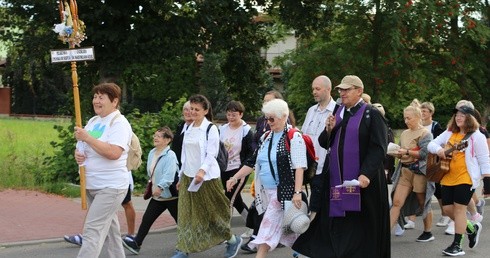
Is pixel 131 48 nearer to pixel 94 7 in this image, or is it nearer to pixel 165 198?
pixel 94 7

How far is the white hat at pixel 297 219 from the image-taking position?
7457mm

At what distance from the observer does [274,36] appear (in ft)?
81.3

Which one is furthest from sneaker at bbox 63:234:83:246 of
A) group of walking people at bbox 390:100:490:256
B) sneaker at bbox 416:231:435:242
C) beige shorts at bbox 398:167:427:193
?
sneaker at bbox 416:231:435:242

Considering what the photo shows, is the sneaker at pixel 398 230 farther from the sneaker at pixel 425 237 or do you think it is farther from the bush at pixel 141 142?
the bush at pixel 141 142

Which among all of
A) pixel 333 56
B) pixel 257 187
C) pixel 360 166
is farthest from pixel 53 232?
pixel 333 56

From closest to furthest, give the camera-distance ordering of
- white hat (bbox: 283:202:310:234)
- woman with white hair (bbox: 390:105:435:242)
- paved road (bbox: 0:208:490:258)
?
white hat (bbox: 283:202:310:234) → paved road (bbox: 0:208:490:258) → woman with white hair (bbox: 390:105:435:242)

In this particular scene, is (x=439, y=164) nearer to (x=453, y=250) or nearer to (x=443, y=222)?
(x=453, y=250)

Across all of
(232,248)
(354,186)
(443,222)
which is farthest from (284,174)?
(443,222)

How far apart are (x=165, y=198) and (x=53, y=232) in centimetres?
234

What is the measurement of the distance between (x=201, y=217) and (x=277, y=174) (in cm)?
127

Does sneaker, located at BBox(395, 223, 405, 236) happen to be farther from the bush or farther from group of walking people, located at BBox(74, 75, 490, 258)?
the bush

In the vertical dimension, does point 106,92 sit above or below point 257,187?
above

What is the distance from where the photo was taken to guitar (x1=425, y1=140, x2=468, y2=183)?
9.32m

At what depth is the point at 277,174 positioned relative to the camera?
7957 millimetres
